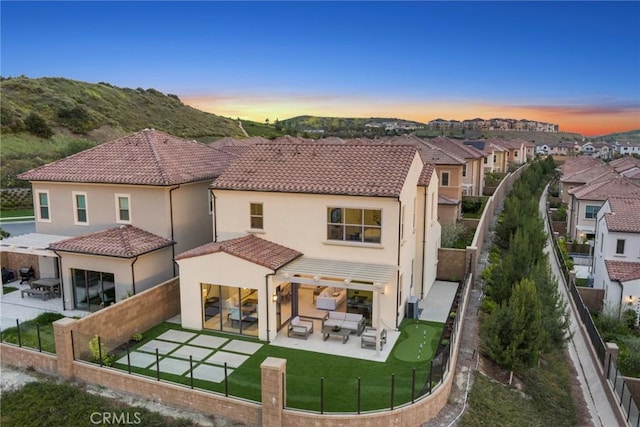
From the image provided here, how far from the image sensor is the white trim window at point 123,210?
2355 centimetres

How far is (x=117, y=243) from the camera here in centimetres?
2111

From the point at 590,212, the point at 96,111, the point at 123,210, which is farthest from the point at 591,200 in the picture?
the point at 96,111

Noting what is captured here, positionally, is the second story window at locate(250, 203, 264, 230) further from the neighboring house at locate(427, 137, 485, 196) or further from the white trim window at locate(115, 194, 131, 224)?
the neighboring house at locate(427, 137, 485, 196)

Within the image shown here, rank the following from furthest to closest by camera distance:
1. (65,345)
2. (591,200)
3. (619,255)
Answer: (591,200)
(619,255)
(65,345)

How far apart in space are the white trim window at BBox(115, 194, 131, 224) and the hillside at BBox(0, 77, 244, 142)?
46211mm

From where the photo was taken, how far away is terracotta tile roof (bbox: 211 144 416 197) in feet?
65.4

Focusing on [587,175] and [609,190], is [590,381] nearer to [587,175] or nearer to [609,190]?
[609,190]

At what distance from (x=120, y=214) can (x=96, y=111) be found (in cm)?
6731

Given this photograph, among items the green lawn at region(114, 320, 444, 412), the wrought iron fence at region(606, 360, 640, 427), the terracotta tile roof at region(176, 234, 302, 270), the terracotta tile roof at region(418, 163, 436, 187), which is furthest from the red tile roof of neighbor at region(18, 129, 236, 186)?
the wrought iron fence at region(606, 360, 640, 427)

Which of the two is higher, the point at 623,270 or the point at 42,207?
the point at 42,207

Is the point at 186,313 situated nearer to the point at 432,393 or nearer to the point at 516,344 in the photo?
the point at 432,393

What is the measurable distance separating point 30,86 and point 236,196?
74.5 meters

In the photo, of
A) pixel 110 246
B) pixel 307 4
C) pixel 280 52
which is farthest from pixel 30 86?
pixel 110 246

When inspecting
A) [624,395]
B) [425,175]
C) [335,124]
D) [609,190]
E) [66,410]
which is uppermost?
[335,124]
